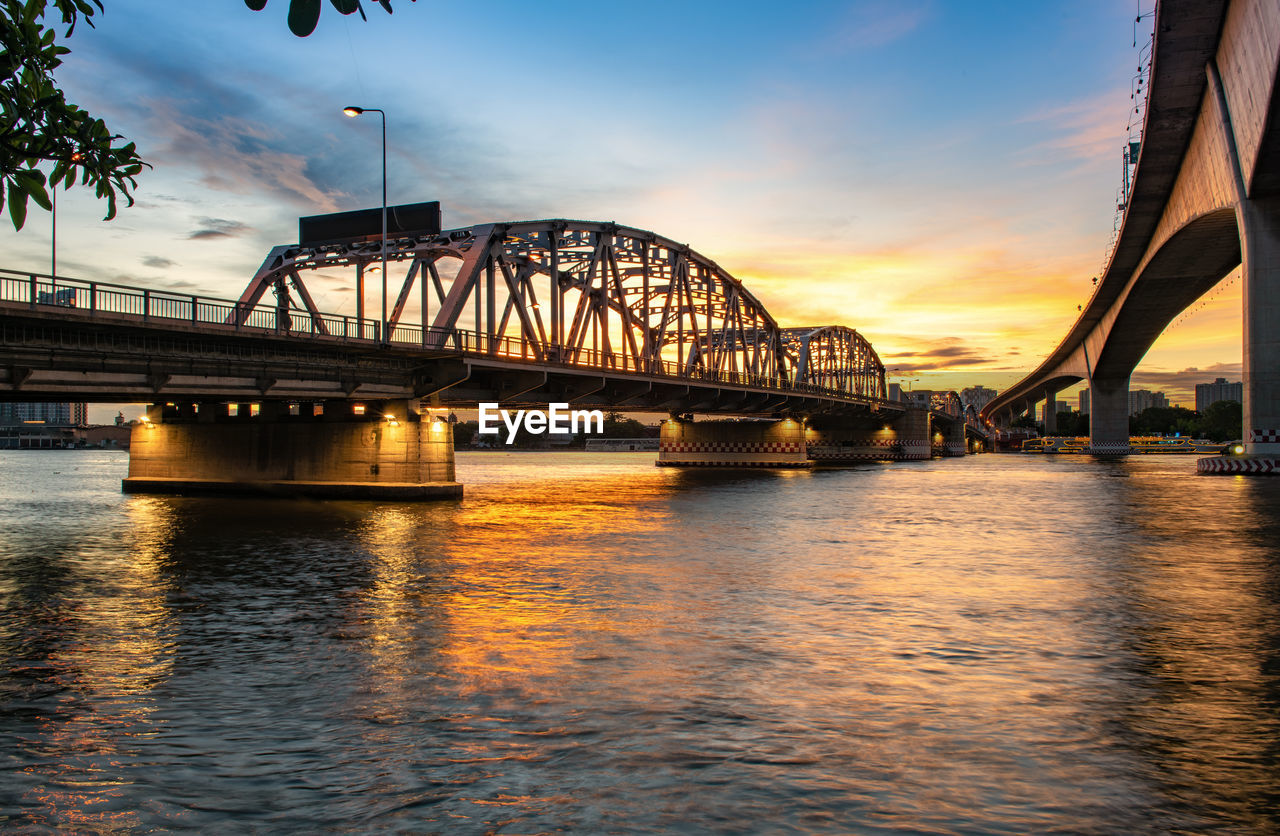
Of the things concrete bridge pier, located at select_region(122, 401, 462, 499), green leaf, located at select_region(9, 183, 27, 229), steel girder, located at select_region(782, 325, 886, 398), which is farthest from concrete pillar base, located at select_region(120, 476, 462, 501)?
steel girder, located at select_region(782, 325, 886, 398)

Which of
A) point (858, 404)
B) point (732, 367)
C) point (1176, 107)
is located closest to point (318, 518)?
point (1176, 107)

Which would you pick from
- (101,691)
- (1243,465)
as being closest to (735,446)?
(1243,465)

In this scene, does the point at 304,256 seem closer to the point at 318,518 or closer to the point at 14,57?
the point at 318,518

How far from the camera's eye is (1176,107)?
56344mm

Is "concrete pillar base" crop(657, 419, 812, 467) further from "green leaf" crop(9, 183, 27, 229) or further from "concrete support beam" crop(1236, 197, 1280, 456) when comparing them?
"green leaf" crop(9, 183, 27, 229)

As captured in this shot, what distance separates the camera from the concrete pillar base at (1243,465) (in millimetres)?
48906

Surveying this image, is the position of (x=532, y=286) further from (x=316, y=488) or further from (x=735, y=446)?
(x=735, y=446)

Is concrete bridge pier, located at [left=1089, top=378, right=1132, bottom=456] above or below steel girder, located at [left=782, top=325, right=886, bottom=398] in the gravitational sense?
below

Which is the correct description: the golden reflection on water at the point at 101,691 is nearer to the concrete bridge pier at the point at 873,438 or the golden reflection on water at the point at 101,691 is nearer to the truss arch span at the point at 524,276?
the truss arch span at the point at 524,276

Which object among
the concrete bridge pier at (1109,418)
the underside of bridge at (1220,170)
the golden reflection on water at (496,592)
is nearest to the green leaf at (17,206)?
the golden reflection on water at (496,592)

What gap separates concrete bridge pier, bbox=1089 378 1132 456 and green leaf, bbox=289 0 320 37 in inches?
5452

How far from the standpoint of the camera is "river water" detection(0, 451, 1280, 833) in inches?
266

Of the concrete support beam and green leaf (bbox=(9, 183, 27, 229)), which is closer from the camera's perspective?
green leaf (bbox=(9, 183, 27, 229))

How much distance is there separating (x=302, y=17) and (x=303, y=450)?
4314 centimetres
